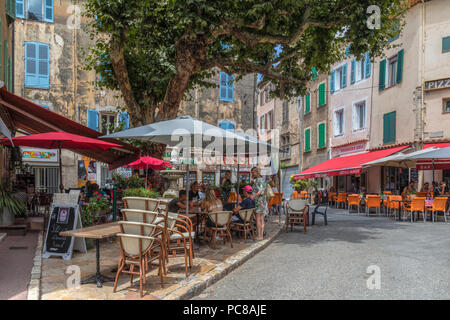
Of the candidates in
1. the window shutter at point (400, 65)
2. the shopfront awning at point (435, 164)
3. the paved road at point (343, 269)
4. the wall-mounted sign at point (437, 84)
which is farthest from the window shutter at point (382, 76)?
the paved road at point (343, 269)

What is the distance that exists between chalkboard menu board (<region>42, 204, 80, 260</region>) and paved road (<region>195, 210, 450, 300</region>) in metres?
2.67

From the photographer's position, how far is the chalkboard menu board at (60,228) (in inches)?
234

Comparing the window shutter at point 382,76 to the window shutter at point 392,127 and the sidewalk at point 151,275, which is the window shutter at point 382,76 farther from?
the sidewalk at point 151,275

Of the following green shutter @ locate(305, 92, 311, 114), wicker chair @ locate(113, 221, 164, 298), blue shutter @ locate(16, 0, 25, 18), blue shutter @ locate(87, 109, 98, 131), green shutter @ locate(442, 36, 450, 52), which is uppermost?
blue shutter @ locate(16, 0, 25, 18)

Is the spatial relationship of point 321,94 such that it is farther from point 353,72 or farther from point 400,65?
point 400,65

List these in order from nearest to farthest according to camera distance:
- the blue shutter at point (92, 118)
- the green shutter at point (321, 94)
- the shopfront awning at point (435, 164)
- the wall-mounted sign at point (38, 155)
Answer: the shopfront awning at point (435, 164)
the wall-mounted sign at point (38, 155)
the blue shutter at point (92, 118)
the green shutter at point (321, 94)

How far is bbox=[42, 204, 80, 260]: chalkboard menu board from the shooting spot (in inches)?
234

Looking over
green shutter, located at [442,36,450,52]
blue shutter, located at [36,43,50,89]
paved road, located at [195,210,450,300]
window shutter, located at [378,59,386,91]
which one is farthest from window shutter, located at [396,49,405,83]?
blue shutter, located at [36,43,50,89]

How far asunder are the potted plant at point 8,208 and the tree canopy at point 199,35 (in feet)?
11.8

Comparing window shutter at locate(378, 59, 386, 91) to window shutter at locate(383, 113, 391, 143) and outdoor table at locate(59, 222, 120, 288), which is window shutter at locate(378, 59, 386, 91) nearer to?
window shutter at locate(383, 113, 391, 143)

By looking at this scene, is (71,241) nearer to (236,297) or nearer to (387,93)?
(236,297)

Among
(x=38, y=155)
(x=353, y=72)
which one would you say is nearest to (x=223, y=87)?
(x=353, y=72)
